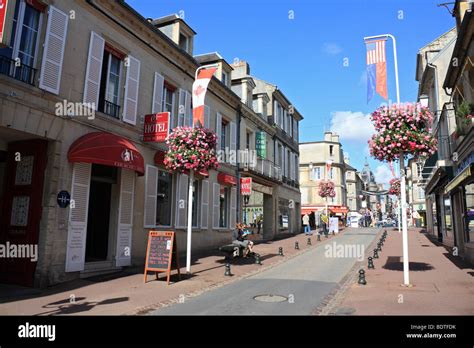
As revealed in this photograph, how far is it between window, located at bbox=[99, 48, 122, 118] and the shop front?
124 centimetres

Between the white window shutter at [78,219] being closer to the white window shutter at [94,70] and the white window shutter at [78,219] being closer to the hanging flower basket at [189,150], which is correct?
the white window shutter at [94,70]

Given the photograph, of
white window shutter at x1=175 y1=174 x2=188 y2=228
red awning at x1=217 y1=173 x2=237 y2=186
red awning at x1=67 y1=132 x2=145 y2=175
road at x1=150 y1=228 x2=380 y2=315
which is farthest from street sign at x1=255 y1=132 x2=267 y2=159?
red awning at x1=67 y1=132 x2=145 y2=175

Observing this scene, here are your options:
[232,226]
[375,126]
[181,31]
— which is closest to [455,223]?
[375,126]

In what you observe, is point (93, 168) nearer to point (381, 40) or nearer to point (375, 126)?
point (375, 126)

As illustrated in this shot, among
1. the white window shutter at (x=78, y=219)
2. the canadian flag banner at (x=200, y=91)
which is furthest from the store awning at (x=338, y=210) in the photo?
the white window shutter at (x=78, y=219)

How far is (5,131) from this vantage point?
8.54 metres

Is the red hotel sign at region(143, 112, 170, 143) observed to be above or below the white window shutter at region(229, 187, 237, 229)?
above

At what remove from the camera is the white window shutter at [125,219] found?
11227 mm

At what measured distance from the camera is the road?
6746 millimetres

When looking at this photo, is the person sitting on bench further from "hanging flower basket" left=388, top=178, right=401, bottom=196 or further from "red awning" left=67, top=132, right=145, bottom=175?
"hanging flower basket" left=388, top=178, right=401, bottom=196

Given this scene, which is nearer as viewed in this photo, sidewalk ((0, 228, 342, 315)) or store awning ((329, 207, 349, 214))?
sidewalk ((0, 228, 342, 315))

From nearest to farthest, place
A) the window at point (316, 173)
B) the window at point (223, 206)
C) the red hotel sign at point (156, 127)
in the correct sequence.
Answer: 1. the red hotel sign at point (156, 127)
2. the window at point (223, 206)
3. the window at point (316, 173)

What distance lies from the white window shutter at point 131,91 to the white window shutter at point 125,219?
1822mm

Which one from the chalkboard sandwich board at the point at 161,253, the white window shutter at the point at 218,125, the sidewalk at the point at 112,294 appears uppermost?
the white window shutter at the point at 218,125
